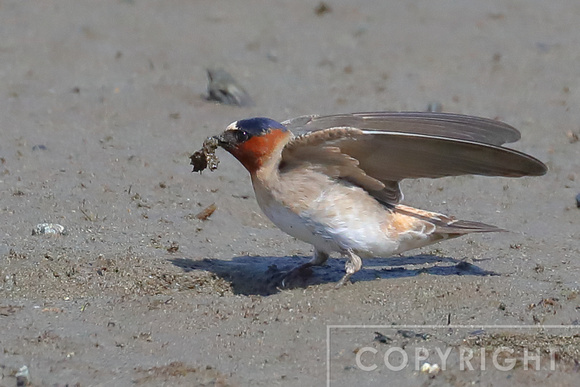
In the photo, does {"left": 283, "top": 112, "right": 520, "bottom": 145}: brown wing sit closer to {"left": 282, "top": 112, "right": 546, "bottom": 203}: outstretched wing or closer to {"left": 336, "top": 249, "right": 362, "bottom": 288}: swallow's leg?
{"left": 282, "top": 112, "right": 546, "bottom": 203}: outstretched wing

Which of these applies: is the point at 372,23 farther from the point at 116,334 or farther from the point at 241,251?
the point at 116,334

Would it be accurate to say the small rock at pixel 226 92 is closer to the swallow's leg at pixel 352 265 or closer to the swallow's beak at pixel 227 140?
the swallow's beak at pixel 227 140

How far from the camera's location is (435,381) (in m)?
4.52

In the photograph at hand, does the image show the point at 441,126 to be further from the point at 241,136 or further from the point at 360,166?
the point at 241,136

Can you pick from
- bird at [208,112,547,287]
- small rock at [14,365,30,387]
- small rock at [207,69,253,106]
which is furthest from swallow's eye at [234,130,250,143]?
small rock at [207,69,253,106]

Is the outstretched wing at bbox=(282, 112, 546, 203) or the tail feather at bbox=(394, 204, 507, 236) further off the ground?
the outstretched wing at bbox=(282, 112, 546, 203)

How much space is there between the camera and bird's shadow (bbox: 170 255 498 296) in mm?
6062

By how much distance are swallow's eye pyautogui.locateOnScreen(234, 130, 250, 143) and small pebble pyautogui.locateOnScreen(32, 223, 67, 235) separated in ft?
4.69

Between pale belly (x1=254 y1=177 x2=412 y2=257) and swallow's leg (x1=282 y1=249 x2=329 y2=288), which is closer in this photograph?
pale belly (x1=254 y1=177 x2=412 y2=257)

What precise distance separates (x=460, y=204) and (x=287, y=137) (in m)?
2.18

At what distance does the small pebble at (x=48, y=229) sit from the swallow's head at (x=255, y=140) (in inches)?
52.4

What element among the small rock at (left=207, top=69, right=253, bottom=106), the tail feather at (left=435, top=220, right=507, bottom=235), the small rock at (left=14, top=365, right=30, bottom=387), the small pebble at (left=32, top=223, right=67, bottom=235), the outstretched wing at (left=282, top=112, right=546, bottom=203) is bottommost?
the small rock at (left=14, top=365, right=30, bottom=387)

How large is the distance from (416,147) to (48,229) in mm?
2460

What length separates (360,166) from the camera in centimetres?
581
